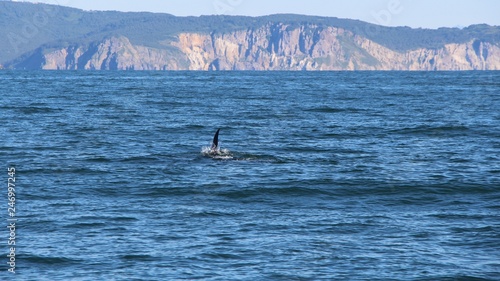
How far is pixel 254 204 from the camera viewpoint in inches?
924

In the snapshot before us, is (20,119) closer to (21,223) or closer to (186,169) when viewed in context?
(186,169)

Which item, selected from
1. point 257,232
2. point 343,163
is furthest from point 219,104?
point 257,232

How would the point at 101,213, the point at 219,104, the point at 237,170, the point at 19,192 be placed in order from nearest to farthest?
the point at 101,213 → the point at 19,192 → the point at 237,170 → the point at 219,104

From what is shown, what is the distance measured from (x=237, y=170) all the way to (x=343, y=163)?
4.75 metres

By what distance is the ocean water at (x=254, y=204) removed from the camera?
16953 mm

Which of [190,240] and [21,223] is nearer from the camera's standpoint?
[190,240]

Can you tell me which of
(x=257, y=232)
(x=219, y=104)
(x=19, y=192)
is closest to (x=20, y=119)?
(x=219, y=104)

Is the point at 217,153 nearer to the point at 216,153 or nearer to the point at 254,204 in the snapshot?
the point at 216,153

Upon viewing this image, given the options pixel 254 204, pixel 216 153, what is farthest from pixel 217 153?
pixel 254 204

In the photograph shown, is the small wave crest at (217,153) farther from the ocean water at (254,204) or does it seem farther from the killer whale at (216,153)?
the ocean water at (254,204)

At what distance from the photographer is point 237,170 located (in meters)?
29.5

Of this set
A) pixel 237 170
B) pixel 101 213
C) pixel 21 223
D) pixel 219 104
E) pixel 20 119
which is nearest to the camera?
pixel 21 223

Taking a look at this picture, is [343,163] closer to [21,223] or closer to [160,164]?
[160,164]

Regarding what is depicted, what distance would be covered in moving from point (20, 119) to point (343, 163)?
27.6 metres
